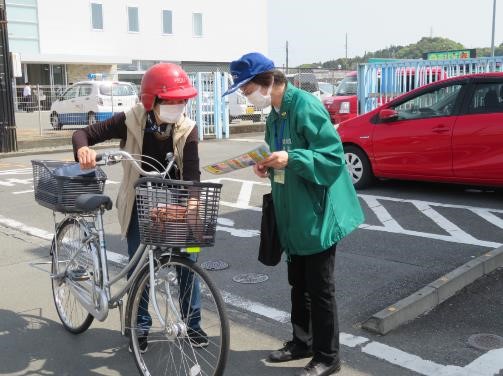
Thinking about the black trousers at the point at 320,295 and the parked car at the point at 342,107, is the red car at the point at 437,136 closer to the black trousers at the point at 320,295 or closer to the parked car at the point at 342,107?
the black trousers at the point at 320,295

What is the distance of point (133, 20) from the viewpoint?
4288 centimetres

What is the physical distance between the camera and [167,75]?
3.23 m

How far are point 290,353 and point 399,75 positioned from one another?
9.51 meters

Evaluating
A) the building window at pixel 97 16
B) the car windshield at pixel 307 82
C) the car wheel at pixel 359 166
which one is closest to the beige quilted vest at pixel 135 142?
the car wheel at pixel 359 166

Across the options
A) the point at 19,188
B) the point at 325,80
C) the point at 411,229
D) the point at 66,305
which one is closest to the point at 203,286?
the point at 66,305

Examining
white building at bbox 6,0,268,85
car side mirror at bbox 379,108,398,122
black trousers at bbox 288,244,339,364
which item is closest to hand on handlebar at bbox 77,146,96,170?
black trousers at bbox 288,244,339,364

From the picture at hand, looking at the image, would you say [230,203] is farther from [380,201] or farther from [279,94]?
[279,94]

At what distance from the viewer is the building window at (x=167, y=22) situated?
146ft

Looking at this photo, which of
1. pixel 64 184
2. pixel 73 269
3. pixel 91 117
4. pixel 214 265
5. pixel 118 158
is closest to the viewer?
pixel 118 158

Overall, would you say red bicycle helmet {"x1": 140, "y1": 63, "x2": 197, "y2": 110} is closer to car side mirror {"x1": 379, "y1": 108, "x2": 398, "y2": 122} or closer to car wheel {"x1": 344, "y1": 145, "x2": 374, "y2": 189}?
car side mirror {"x1": 379, "y1": 108, "x2": 398, "y2": 122}

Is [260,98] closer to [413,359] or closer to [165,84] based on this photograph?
[165,84]

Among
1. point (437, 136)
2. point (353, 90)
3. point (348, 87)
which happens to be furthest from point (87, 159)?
point (348, 87)

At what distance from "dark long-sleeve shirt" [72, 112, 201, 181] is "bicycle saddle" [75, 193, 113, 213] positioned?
11.9 inches

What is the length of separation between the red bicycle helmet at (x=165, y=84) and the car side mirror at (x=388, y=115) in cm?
553
